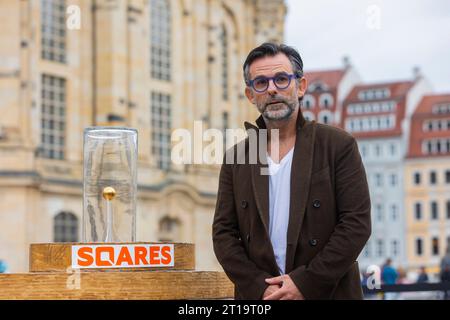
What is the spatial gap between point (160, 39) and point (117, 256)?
34237 mm

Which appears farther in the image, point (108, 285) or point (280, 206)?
point (108, 285)

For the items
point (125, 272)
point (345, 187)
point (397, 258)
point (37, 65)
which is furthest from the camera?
point (397, 258)

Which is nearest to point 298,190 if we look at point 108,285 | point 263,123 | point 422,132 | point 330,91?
point 263,123

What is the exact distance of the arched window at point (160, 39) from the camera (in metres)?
39.6

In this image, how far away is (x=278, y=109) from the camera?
15.3 ft

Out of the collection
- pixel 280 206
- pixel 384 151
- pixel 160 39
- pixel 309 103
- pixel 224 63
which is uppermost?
pixel 309 103

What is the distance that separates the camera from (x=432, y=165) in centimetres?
7494

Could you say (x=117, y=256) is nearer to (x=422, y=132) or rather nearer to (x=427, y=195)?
(x=427, y=195)

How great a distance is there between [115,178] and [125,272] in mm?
1972

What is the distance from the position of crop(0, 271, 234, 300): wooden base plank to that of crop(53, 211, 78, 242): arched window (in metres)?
28.5

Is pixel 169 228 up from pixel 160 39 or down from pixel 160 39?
down
